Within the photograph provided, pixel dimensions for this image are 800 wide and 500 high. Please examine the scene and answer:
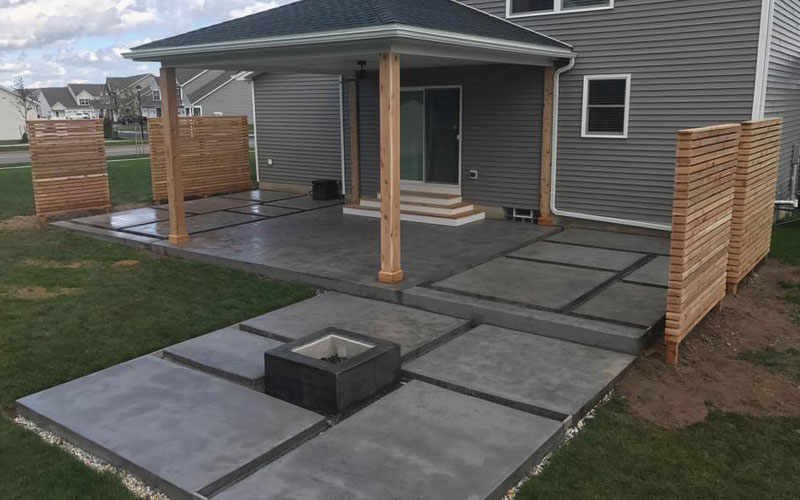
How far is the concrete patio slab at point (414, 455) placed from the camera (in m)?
3.48

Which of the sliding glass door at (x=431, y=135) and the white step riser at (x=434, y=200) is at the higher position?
the sliding glass door at (x=431, y=135)

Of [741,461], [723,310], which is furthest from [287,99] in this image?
[741,461]

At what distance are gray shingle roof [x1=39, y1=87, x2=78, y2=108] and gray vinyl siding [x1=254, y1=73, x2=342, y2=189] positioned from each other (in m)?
73.3

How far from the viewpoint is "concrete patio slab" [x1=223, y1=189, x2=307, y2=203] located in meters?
13.6

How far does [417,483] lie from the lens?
11.6 feet

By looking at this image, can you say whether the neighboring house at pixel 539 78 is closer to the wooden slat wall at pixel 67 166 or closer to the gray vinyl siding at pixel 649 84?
the gray vinyl siding at pixel 649 84

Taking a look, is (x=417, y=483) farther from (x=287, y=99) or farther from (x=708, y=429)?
(x=287, y=99)

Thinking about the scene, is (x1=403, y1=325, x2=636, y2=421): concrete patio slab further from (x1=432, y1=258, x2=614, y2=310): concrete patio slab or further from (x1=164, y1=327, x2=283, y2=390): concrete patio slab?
(x1=164, y1=327, x2=283, y2=390): concrete patio slab

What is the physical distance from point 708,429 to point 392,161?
405 centimetres

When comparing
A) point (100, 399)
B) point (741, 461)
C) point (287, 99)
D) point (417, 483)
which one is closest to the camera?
point (417, 483)

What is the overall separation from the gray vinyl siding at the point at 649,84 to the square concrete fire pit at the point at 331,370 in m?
6.05

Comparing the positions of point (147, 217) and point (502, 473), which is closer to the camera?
point (502, 473)

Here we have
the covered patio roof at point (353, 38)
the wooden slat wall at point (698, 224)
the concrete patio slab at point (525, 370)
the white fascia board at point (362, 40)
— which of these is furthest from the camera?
the covered patio roof at point (353, 38)

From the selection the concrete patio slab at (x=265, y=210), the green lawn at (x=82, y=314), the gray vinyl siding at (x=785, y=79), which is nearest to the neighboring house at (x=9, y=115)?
the concrete patio slab at (x=265, y=210)
